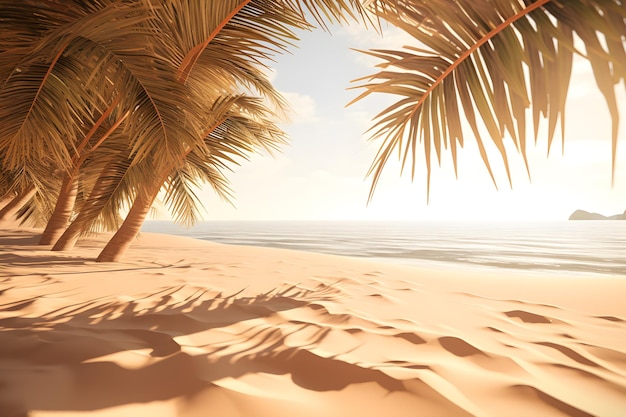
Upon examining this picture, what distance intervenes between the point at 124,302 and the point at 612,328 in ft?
9.85

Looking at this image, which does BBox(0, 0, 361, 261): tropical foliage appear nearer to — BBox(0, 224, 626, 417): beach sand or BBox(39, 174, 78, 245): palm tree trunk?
BBox(0, 224, 626, 417): beach sand

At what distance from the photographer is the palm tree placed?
91cm

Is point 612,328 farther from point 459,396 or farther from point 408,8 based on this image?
point 408,8

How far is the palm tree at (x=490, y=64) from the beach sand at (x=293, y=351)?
0.81 m

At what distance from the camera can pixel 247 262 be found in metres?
4.16

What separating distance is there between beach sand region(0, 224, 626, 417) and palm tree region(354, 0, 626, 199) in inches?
31.9

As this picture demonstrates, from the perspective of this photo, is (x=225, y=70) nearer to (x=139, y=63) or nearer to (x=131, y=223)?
(x=139, y=63)

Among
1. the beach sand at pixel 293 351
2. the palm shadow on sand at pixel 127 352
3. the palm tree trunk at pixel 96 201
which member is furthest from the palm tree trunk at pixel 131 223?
the palm shadow on sand at pixel 127 352

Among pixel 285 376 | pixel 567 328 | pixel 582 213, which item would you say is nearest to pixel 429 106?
pixel 285 376

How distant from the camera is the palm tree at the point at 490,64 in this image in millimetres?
913

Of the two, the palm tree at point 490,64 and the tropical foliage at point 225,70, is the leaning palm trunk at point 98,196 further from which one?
the palm tree at point 490,64

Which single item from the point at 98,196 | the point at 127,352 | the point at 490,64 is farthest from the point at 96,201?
the point at 490,64

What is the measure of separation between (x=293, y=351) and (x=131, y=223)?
2.98 meters

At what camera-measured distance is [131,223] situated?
11.8ft
